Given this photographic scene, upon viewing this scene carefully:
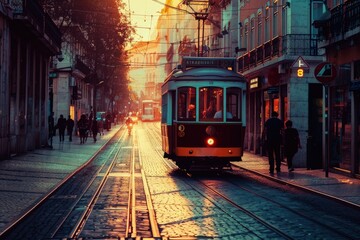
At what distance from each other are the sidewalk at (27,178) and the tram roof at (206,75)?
14.9 ft

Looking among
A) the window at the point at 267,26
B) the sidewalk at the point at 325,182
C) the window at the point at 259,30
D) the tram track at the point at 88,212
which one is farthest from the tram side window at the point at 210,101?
the window at the point at 259,30

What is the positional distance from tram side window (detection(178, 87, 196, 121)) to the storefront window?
4.62m

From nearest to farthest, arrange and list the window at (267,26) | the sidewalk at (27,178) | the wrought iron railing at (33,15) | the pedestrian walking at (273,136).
→ the sidewalk at (27,178), the pedestrian walking at (273,136), the wrought iron railing at (33,15), the window at (267,26)

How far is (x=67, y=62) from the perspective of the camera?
184 feet

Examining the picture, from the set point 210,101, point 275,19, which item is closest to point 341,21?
point 210,101

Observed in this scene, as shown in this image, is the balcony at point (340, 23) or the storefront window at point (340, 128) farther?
the storefront window at point (340, 128)

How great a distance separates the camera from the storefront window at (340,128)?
2003 centimetres

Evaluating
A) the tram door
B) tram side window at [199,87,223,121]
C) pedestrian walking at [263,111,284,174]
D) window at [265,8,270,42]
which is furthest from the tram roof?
window at [265,8,270,42]

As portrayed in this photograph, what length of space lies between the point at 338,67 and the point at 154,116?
8789 cm

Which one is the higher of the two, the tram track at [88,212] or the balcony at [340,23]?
the balcony at [340,23]

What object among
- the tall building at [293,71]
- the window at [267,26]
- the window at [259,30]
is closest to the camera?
the tall building at [293,71]

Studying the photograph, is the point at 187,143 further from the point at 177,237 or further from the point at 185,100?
the point at 177,237

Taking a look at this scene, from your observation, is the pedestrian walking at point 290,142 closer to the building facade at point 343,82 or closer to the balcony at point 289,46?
the building facade at point 343,82

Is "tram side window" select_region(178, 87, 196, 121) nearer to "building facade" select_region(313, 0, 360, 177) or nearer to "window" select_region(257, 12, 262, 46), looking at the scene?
"building facade" select_region(313, 0, 360, 177)
